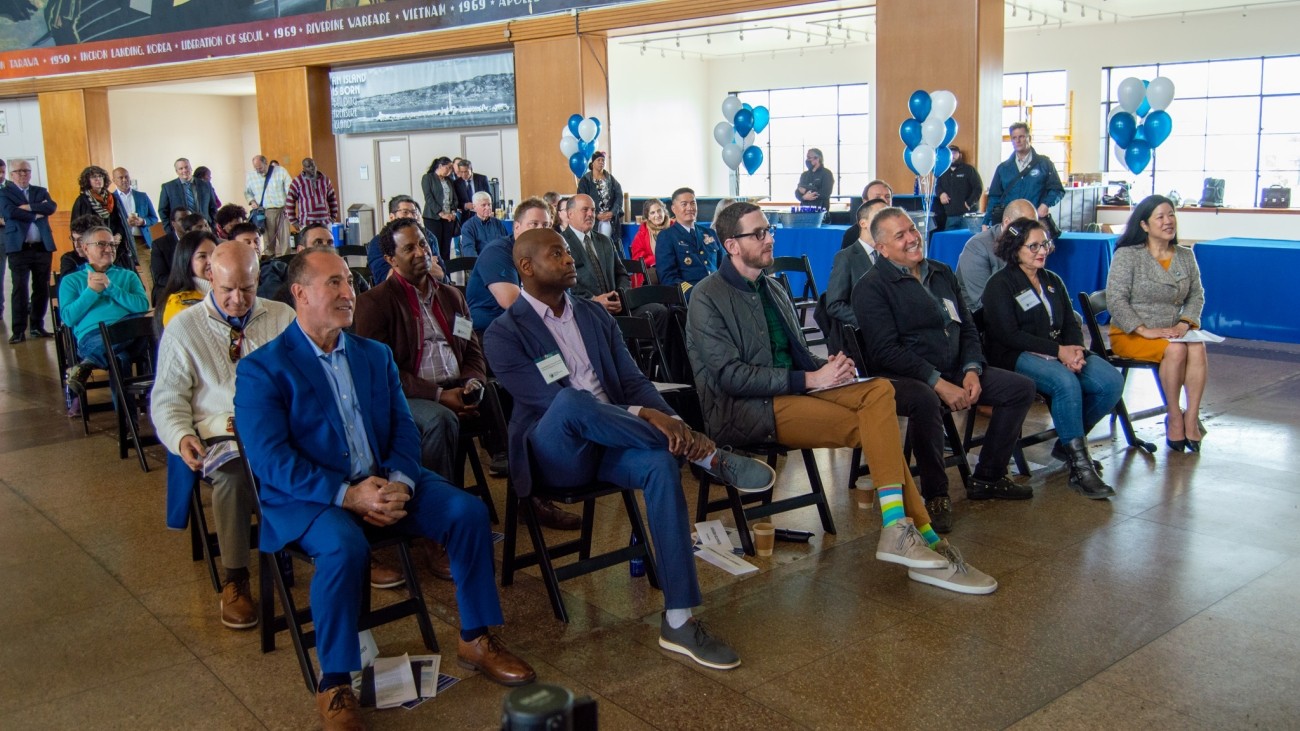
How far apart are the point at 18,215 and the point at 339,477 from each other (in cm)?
910

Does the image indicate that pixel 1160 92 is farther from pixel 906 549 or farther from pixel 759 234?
pixel 906 549

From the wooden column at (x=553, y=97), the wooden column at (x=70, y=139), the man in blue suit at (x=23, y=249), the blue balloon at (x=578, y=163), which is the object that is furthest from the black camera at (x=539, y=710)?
the wooden column at (x=70, y=139)

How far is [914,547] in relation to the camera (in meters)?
3.61

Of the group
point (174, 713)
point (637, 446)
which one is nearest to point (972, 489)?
point (637, 446)

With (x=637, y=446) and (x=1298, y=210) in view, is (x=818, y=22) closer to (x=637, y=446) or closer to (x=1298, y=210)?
(x=1298, y=210)

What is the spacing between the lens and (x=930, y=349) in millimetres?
4496

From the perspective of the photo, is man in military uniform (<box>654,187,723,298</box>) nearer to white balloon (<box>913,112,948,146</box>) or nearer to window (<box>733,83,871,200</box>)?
white balloon (<box>913,112,948,146</box>)

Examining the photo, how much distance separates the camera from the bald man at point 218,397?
3408mm

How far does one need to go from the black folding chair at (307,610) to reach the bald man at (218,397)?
273mm

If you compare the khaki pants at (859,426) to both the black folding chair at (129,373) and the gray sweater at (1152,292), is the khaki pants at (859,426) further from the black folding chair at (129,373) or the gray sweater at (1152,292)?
the black folding chair at (129,373)

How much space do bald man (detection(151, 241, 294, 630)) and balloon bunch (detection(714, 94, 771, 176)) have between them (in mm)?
10063

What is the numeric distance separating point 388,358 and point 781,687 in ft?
4.89

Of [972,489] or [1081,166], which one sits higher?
[1081,166]

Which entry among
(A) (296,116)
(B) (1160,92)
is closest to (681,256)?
(B) (1160,92)
